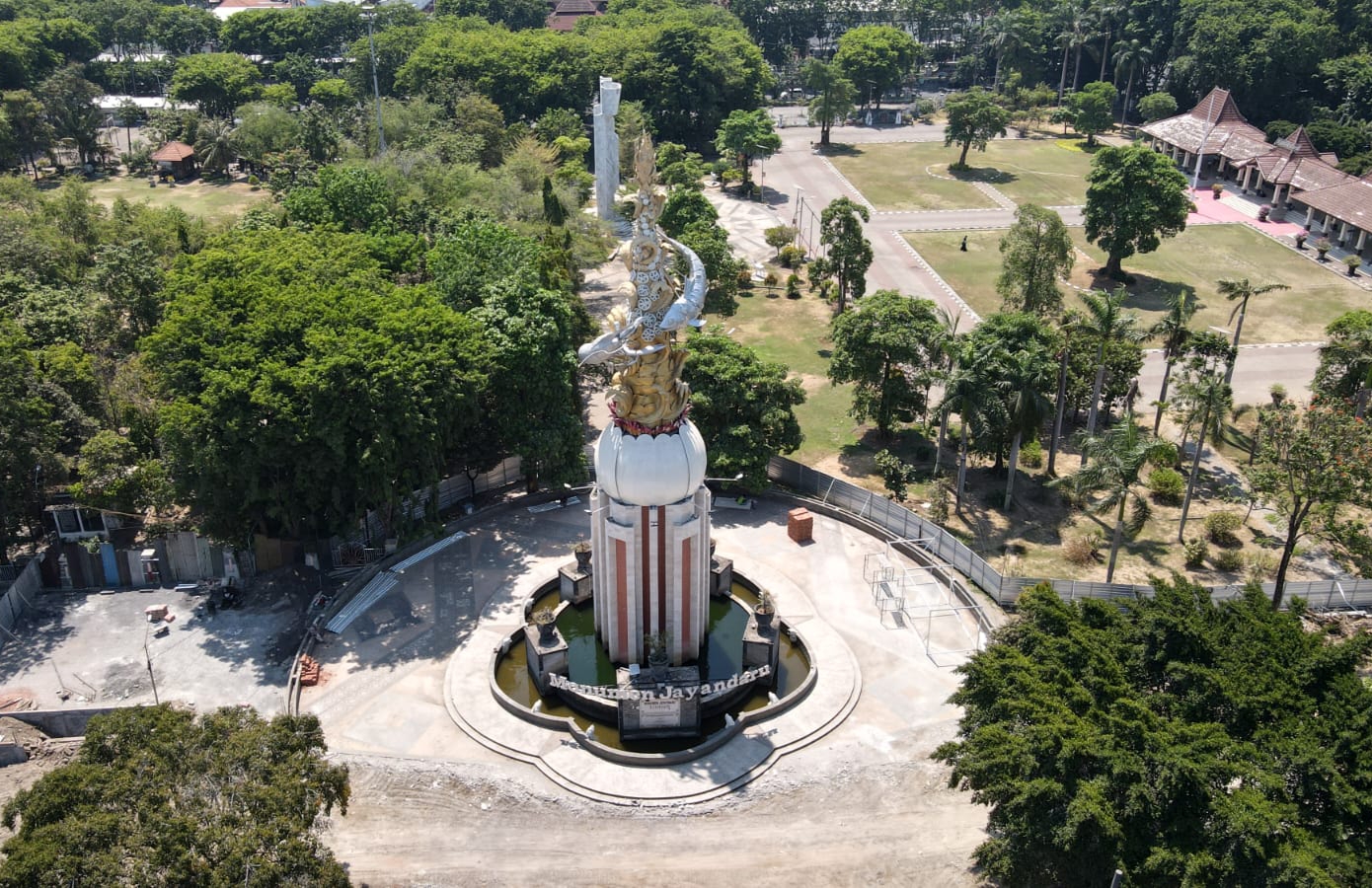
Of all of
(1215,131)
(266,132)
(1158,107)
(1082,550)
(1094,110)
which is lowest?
(1082,550)

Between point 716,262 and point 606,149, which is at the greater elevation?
point 606,149

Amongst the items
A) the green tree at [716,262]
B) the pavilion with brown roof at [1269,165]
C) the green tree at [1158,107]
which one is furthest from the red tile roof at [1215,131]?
the green tree at [716,262]

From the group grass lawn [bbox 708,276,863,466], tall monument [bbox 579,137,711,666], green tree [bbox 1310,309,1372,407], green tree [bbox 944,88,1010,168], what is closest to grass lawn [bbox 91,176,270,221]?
grass lawn [bbox 708,276,863,466]

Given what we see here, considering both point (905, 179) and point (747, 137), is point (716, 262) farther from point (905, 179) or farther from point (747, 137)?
point (905, 179)

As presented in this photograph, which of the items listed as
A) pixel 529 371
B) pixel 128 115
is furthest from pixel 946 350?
pixel 128 115

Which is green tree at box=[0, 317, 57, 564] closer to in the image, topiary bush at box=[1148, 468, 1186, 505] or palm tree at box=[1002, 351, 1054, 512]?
palm tree at box=[1002, 351, 1054, 512]

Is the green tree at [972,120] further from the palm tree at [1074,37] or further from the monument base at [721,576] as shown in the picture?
the monument base at [721,576]

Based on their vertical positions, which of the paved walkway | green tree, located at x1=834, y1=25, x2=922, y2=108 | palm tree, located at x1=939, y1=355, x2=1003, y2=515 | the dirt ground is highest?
green tree, located at x1=834, y1=25, x2=922, y2=108
